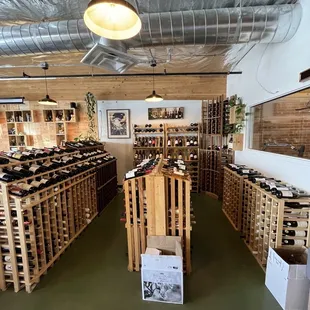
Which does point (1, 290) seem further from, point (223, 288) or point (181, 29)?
point (181, 29)

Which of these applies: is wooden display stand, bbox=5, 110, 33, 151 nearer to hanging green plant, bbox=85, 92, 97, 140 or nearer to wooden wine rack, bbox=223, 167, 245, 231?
hanging green plant, bbox=85, 92, 97, 140

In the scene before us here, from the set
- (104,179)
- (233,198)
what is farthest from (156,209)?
(104,179)

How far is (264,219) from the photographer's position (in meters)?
2.53

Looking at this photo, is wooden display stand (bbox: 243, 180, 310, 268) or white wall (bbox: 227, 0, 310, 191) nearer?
wooden display stand (bbox: 243, 180, 310, 268)

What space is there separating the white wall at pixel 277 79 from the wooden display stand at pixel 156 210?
1.41 meters

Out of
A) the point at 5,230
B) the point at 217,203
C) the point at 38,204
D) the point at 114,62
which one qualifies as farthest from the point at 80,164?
the point at 217,203

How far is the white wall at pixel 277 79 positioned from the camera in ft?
7.61

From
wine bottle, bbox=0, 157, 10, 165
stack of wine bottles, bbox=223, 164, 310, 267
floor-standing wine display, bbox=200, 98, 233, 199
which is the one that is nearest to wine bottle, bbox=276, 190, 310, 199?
stack of wine bottles, bbox=223, 164, 310, 267

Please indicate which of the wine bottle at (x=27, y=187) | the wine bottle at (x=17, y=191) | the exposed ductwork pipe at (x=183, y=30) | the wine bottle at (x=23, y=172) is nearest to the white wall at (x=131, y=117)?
the exposed ductwork pipe at (x=183, y=30)

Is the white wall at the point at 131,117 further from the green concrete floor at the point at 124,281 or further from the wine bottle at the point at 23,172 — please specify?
the wine bottle at the point at 23,172

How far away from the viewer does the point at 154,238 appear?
2387mm

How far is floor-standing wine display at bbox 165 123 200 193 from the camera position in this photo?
565 centimetres

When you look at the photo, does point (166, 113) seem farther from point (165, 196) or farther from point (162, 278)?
point (162, 278)

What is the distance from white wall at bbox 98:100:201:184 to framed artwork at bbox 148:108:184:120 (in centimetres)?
11
